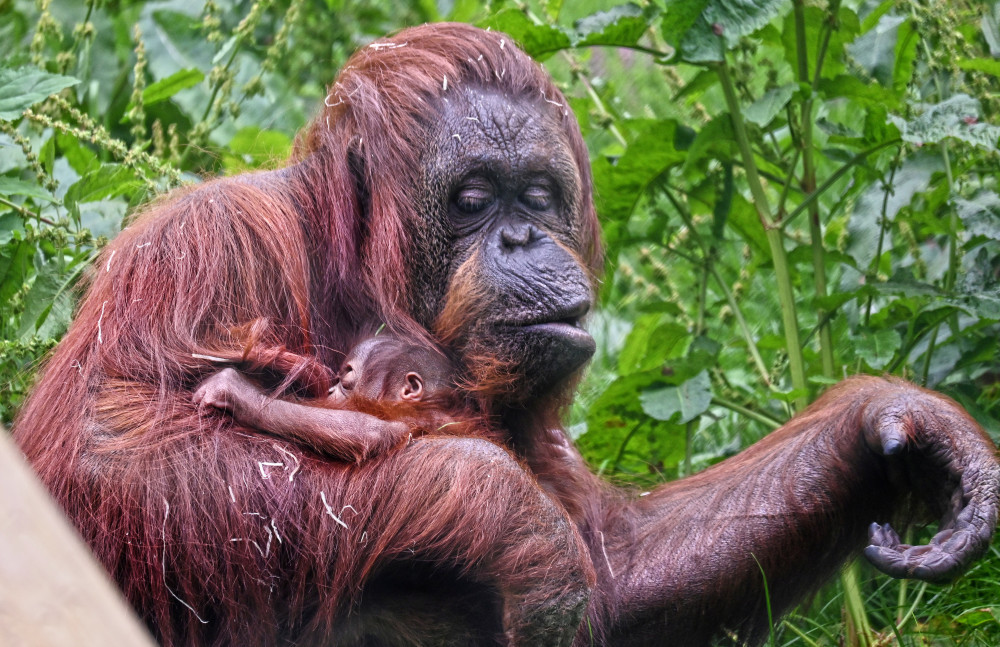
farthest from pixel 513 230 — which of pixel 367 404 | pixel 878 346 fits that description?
pixel 878 346

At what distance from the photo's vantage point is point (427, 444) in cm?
231

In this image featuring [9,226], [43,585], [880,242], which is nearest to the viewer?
[43,585]

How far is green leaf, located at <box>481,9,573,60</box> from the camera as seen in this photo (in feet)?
10.8

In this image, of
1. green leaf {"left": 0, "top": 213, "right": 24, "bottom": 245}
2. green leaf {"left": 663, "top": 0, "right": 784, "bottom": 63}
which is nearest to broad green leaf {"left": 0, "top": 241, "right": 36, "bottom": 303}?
green leaf {"left": 0, "top": 213, "right": 24, "bottom": 245}

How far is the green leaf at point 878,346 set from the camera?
314 cm

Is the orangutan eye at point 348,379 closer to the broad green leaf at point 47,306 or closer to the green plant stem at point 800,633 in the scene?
the broad green leaf at point 47,306

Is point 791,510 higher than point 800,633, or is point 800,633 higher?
point 791,510

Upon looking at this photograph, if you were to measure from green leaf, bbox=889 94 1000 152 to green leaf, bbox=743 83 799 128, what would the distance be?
28cm

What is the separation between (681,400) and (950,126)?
104 cm

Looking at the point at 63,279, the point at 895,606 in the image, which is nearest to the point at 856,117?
the point at 895,606

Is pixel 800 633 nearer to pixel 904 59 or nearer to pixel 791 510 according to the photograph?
pixel 791 510

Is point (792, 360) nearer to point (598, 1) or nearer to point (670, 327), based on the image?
point (670, 327)

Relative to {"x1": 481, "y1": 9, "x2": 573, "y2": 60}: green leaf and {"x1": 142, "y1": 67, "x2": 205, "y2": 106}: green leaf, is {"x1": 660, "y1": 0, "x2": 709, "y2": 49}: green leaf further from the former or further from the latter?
{"x1": 142, "y1": 67, "x2": 205, "y2": 106}: green leaf

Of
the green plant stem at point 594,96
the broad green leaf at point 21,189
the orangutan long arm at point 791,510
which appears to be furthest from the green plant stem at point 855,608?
the broad green leaf at point 21,189
